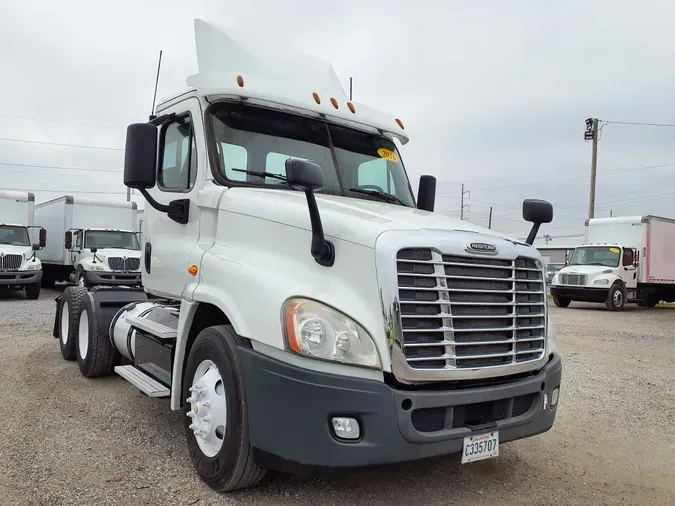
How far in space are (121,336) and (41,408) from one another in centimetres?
91

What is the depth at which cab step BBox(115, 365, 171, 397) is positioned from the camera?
13.1ft

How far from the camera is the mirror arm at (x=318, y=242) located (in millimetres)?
Result: 3025

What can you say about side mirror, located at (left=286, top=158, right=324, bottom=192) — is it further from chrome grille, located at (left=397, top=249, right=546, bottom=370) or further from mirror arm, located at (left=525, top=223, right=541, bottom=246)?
mirror arm, located at (left=525, top=223, right=541, bottom=246)

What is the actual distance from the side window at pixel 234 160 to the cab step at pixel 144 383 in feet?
5.19

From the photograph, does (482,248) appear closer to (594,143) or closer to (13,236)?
(13,236)

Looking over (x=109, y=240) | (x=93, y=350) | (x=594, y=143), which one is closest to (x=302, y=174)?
(x=93, y=350)

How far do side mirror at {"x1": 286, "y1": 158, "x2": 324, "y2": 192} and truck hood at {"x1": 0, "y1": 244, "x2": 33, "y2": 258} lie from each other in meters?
16.0

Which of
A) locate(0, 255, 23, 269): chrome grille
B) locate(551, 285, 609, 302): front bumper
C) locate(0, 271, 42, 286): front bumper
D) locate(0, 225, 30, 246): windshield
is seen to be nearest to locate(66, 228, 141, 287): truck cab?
locate(0, 271, 42, 286): front bumper

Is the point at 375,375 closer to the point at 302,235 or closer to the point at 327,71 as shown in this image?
the point at 302,235

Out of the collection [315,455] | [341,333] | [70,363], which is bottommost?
[70,363]

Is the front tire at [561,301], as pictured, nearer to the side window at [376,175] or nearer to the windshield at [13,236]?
the side window at [376,175]

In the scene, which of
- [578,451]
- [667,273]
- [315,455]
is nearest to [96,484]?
[315,455]

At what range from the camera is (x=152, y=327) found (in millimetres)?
4531

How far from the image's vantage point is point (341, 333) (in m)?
2.86
